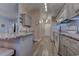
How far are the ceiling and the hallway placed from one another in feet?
1.35

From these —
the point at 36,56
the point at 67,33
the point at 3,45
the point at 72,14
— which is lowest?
the point at 36,56

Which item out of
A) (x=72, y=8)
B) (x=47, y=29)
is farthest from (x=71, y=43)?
(x=72, y=8)

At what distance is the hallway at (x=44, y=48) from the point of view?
1.55 m

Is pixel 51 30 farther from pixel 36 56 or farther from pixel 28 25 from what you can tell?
pixel 36 56

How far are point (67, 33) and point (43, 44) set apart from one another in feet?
1.30

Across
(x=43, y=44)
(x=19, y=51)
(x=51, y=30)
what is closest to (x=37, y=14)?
(x=51, y=30)

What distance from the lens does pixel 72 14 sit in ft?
5.02

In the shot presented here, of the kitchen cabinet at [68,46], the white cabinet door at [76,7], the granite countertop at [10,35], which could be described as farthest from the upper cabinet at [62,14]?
the granite countertop at [10,35]

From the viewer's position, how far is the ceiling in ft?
4.95

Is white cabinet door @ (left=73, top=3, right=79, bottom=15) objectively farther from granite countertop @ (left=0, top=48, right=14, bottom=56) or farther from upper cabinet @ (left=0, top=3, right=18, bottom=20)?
granite countertop @ (left=0, top=48, right=14, bottom=56)

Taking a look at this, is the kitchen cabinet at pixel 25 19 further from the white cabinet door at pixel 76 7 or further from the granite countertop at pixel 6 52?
the white cabinet door at pixel 76 7

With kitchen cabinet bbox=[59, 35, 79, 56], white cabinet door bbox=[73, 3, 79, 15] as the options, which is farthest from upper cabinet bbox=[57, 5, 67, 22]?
kitchen cabinet bbox=[59, 35, 79, 56]

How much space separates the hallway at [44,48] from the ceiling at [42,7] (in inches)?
16.1

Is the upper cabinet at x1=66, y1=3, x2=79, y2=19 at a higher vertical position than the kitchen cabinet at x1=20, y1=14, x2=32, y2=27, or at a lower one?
higher
